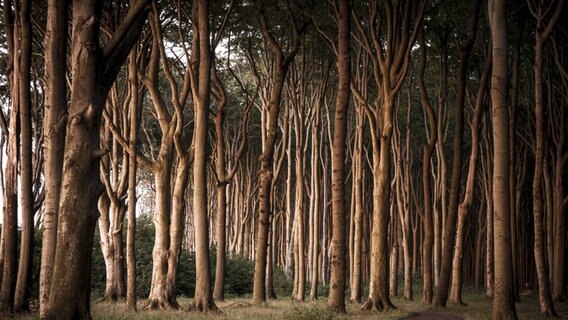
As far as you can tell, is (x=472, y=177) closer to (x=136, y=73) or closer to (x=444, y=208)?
(x=444, y=208)

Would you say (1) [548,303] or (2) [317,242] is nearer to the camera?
(1) [548,303]

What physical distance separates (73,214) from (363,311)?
371 inches

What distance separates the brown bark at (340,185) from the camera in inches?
522

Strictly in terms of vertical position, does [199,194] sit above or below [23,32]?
below

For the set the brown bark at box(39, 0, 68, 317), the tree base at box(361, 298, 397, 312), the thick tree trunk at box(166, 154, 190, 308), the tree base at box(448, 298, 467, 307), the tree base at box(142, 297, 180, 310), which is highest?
the brown bark at box(39, 0, 68, 317)

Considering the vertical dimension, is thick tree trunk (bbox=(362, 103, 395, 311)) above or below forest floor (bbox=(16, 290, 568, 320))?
above

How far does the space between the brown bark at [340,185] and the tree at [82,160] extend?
739cm

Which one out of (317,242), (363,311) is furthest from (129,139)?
(317,242)

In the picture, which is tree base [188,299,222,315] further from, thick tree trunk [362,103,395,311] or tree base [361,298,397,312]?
thick tree trunk [362,103,395,311]

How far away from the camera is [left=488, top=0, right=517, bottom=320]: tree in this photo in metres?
10.7

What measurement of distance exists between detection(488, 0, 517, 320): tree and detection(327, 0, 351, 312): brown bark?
11.3ft

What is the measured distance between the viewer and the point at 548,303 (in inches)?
561

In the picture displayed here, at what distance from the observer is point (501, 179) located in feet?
36.0

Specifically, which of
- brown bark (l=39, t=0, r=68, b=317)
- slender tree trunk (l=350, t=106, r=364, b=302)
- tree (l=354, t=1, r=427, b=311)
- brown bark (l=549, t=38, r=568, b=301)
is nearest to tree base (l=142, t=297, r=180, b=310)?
tree (l=354, t=1, r=427, b=311)
